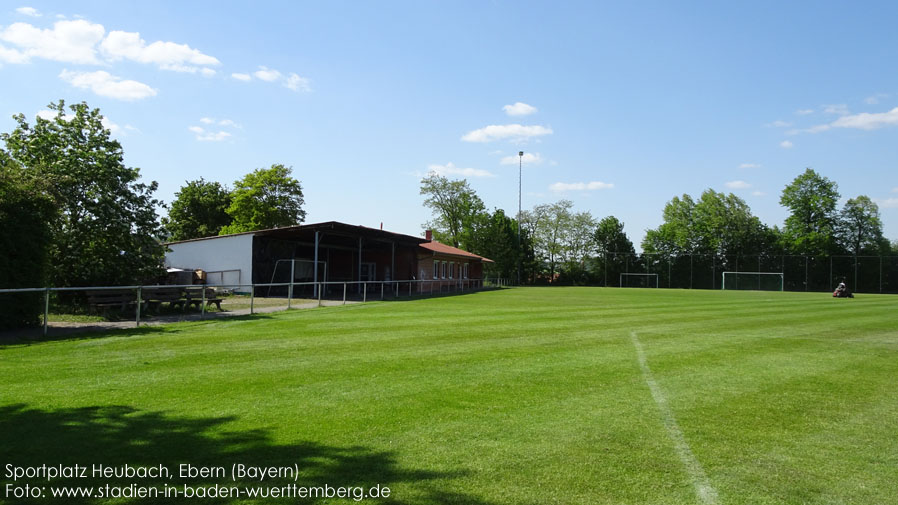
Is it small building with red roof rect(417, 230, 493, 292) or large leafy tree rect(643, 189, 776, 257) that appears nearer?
small building with red roof rect(417, 230, 493, 292)

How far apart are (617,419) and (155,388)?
5077mm

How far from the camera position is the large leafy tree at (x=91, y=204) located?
1828cm

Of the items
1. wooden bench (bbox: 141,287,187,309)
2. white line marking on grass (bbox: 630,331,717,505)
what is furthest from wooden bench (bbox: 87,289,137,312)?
white line marking on grass (bbox: 630,331,717,505)

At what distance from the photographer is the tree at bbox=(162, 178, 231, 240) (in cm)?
5419

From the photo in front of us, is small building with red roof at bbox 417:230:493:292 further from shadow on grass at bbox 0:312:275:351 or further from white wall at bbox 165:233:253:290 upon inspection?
shadow on grass at bbox 0:312:275:351

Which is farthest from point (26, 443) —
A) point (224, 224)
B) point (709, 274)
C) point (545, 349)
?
point (709, 274)

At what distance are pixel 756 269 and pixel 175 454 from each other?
6426 centimetres

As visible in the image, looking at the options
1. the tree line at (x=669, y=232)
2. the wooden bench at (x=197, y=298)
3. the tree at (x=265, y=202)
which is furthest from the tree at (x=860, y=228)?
the wooden bench at (x=197, y=298)

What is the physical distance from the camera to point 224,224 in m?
56.5

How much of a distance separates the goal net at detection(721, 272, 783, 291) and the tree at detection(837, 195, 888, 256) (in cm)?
1270

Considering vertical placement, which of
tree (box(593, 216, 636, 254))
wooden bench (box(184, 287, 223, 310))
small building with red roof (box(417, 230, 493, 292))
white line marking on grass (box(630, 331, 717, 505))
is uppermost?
tree (box(593, 216, 636, 254))

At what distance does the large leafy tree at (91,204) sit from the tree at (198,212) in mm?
34917

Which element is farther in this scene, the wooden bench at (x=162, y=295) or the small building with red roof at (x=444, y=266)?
the small building with red roof at (x=444, y=266)

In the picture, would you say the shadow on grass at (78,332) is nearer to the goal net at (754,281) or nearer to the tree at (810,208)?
the goal net at (754,281)
